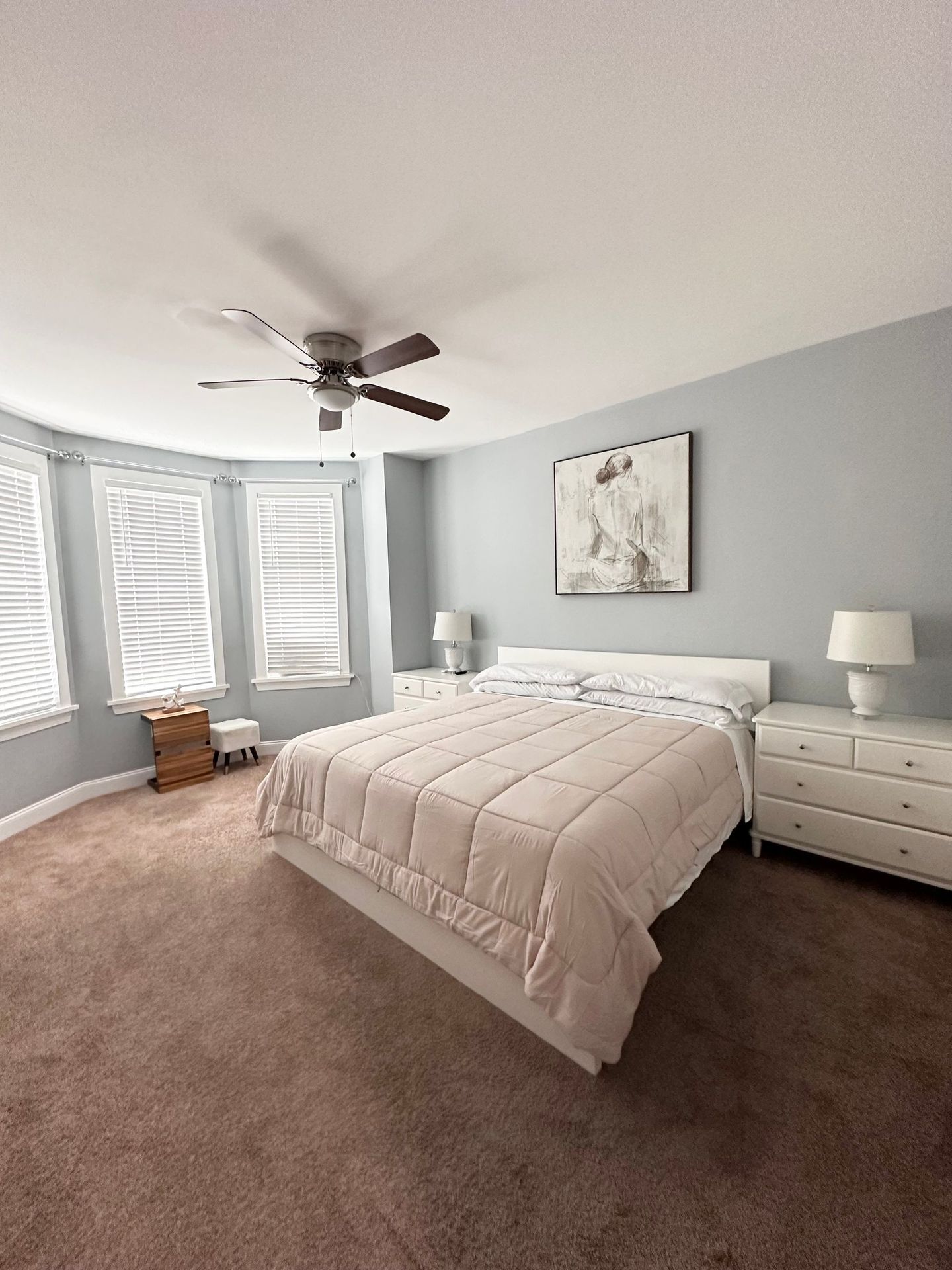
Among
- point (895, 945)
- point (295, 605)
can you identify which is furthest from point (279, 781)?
point (895, 945)

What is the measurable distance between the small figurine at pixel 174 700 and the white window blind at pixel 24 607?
0.72m

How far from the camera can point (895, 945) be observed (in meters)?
2.10

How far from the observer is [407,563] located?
489 centimetres

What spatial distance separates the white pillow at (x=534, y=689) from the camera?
3527 millimetres

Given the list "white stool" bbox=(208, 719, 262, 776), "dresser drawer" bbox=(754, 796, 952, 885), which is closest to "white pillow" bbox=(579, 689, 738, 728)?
"dresser drawer" bbox=(754, 796, 952, 885)

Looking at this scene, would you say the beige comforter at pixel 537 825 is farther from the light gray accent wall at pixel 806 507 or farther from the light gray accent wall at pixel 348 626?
the light gray accent wall at pixel 348 626

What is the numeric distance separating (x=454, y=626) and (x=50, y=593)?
9.79 feet

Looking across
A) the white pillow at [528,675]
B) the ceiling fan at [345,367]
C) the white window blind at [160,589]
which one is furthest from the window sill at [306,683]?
the ceiling fan at [345,367]

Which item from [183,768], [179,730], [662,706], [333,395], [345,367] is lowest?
[183,768]

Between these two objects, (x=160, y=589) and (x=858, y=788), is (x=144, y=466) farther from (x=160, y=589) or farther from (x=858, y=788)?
(x=858, y=788)

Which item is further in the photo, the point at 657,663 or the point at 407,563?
the point at 407,563

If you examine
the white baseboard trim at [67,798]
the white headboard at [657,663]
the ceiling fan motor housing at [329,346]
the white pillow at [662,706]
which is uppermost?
the ceiling fan motor housing at [329,346]

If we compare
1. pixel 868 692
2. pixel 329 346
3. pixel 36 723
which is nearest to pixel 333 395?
pixel 329 346

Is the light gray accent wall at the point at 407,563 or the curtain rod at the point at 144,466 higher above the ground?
the curtain rod at the point at 144,466
